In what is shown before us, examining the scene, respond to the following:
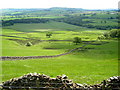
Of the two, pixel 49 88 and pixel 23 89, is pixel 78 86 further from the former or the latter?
pixel 23 89

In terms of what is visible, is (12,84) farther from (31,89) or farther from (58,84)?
(58,84)

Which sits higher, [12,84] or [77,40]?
[12,84]

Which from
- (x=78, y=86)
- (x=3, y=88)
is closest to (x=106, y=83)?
(x=78, y=86)

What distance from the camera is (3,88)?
22.7 metres

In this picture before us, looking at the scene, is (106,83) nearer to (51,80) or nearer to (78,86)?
(78,86)

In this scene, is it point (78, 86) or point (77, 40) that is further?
point (77, 40)

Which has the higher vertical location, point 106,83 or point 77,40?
point 106,83

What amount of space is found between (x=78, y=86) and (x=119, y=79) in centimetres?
463

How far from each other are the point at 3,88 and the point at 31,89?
3277mm

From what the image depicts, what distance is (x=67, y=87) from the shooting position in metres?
22.3

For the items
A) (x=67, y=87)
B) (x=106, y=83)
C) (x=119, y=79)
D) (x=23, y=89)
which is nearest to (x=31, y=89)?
(x=23, y=89)

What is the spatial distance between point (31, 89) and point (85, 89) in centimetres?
604

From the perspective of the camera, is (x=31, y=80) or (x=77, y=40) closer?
(x=31, y=80)

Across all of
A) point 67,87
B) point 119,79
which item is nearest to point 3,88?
point 67,87
